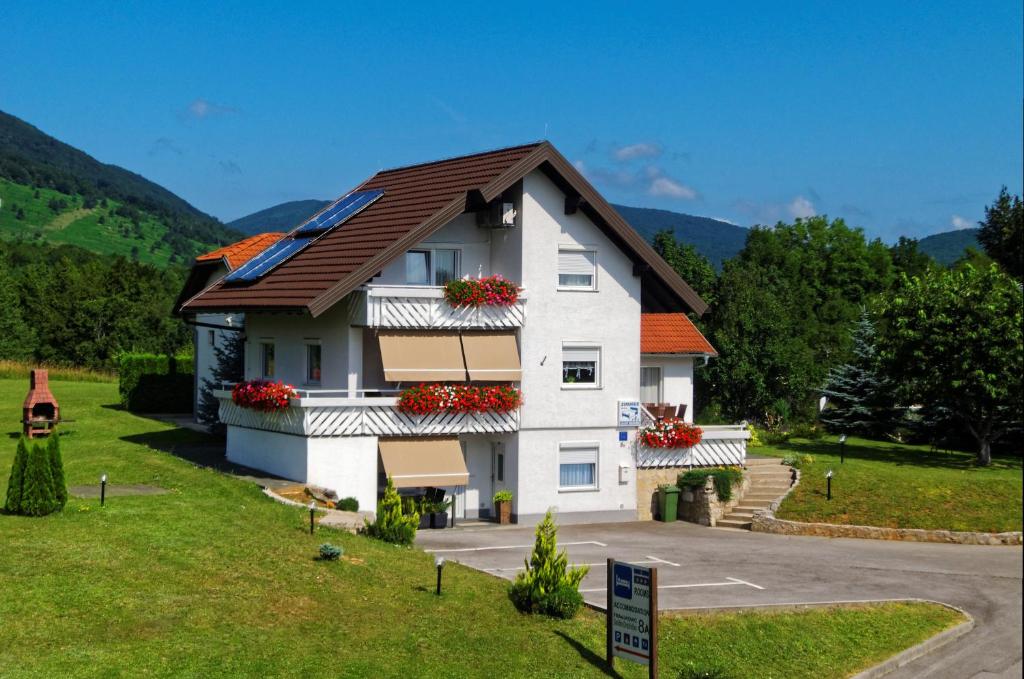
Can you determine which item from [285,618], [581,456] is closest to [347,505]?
[581,456]

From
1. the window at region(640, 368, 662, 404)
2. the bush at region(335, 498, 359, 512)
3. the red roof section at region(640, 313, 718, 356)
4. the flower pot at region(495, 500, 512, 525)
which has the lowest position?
the flower pot at region(495, 500, 512, 525)

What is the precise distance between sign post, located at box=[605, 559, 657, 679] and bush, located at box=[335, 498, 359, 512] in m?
12.8

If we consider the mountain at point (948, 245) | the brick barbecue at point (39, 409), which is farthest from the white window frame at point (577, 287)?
the mountain at point (948, 245)

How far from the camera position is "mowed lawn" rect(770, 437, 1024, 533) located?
33.2m

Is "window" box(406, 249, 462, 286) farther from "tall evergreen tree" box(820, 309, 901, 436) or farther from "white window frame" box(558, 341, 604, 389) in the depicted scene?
"tall evergreen tree" box(820, 309, 901, 436)

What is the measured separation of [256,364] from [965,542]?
73.7 feet

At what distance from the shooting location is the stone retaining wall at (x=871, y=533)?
1289 inches

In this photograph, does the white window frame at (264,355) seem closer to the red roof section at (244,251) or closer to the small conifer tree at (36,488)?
the red roof section at (244,251)

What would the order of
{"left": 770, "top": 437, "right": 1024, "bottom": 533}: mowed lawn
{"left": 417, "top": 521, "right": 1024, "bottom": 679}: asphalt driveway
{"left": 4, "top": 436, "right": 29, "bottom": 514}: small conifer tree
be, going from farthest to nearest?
{"left": 770, "top": 437, "right": 1024, "bottom": 533}: mowed lawn < {"left": 4, "top": 436, "right": 29, "bottom": 514}: small conifer tree < {"left": 417, "top": 521, "right": 1024, "bottom": 679}: asphalt driveway

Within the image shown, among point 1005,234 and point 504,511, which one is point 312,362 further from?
point 1005,234

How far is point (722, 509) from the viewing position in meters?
36.3

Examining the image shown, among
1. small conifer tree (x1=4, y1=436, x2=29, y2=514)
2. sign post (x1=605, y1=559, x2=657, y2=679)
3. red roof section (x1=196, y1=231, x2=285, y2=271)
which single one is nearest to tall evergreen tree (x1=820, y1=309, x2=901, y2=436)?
red roof section (x1=196, y1=231, x2=285, y2=271)

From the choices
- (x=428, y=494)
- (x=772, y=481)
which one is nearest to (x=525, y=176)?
(x=428, y=494)

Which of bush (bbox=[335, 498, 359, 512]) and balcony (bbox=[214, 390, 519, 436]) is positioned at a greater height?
balcony (bbox=[214, 390, 519, 436])
